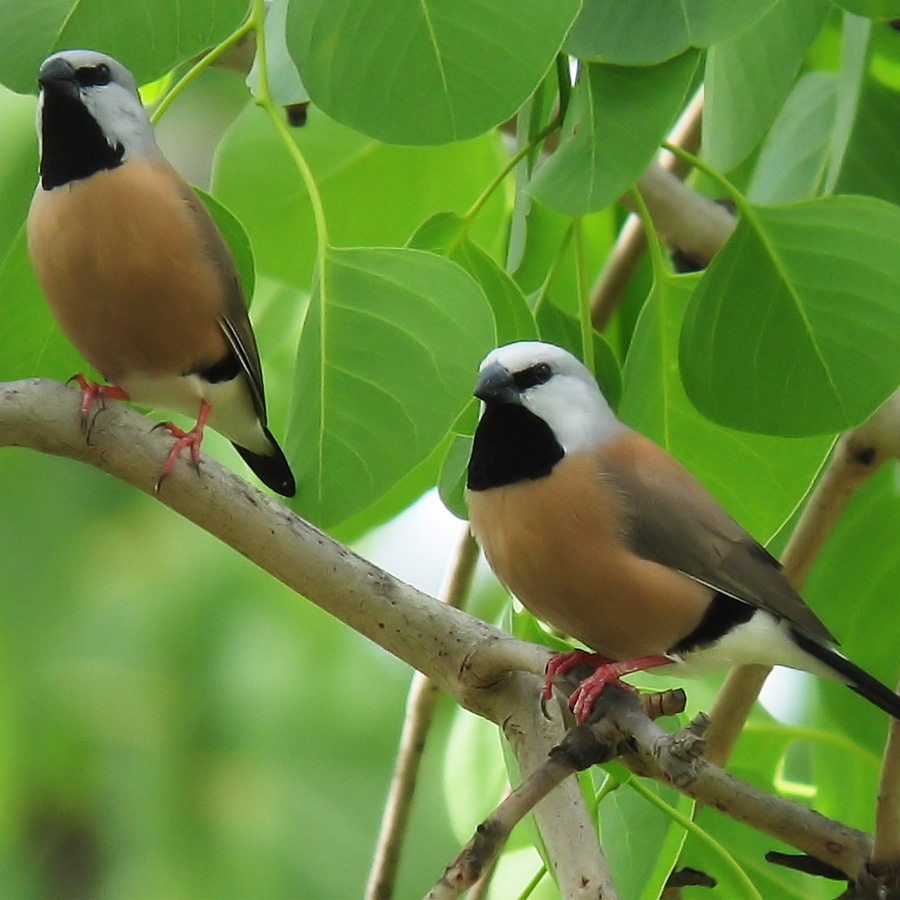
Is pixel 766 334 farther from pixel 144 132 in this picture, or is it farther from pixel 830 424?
pixel 144 132

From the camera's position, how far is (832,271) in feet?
3.85

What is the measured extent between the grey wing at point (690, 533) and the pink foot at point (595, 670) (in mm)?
105

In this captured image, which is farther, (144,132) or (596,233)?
(596,233)

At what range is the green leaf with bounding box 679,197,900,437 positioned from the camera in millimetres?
1154

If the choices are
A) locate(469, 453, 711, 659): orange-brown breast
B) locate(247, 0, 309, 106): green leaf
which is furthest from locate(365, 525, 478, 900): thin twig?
locate(247, 0, 309, 106): green leaf

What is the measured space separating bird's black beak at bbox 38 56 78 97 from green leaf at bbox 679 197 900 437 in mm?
662

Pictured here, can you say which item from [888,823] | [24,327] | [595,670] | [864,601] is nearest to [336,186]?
[24,327]

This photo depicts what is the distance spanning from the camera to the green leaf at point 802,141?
1655mm

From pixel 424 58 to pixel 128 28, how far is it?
263 millimetres

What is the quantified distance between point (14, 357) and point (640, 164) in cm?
64

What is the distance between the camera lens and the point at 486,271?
1.26 metres

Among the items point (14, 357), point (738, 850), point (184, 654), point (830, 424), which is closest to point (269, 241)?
point (14, 357)

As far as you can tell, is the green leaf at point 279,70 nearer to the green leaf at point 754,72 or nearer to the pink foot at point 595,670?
the green leaf at point 754,72

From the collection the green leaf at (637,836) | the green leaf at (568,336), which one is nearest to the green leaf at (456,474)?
the green leaf at (568,336)
